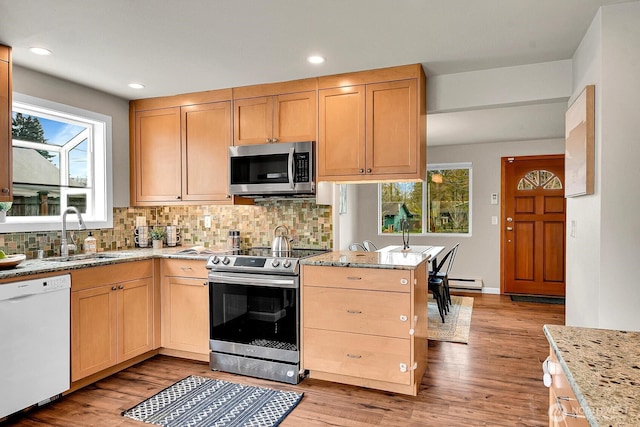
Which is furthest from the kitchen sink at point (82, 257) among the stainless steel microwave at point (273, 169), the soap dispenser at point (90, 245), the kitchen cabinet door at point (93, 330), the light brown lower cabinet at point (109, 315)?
the stainless steel microwave at point (273, 169)

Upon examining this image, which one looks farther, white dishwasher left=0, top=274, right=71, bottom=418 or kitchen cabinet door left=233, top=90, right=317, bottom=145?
kitchen cabinet door left=233, top=90, right=317, bottom=145

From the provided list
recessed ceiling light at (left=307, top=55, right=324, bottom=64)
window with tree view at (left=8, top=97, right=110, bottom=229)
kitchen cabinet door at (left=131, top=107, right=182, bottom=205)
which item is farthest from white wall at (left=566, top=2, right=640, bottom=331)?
window with tree view at (left=8, top=97, right=110, bottom=229)

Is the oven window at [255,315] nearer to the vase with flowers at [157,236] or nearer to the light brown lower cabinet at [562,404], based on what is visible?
the vase with flowers at [157,236]

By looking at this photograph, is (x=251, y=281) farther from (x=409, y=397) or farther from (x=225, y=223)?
(x=409, y=397)

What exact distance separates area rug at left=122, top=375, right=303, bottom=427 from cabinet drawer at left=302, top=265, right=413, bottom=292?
78 cm

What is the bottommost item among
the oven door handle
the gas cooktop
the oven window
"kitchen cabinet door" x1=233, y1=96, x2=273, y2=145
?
the oven window

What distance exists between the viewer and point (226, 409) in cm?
251

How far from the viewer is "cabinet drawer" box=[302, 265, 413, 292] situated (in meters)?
2.65

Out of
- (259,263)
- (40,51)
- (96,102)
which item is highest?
(40,51)

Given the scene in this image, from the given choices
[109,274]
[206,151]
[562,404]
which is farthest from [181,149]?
[562,404]

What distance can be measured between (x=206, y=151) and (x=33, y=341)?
6.47 feet

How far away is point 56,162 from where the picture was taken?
11.2 feet

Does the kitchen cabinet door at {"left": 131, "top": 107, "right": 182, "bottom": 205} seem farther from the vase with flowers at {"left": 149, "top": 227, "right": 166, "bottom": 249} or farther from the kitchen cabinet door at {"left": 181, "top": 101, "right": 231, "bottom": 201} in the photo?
the vase with flowers at {"left": 149, "top": 227, "right": 166, "bottom": 249}

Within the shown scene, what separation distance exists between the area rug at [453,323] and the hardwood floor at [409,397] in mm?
220
